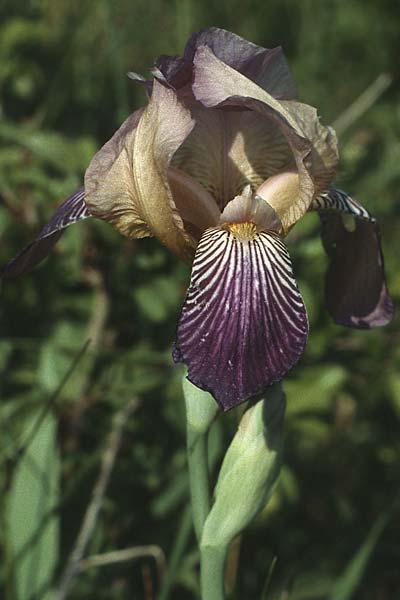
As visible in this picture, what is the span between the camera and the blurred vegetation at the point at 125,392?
1364mm

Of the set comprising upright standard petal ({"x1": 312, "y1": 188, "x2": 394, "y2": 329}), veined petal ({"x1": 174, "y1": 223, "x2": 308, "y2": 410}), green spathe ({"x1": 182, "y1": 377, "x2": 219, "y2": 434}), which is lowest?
green spathe ({"x1": 182, "y1": 377, "x2": 219, "y2": 434})

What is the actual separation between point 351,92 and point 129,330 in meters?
1.77

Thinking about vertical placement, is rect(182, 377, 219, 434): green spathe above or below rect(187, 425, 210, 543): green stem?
above

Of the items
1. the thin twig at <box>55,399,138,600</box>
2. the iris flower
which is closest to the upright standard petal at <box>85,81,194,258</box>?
the iris flower

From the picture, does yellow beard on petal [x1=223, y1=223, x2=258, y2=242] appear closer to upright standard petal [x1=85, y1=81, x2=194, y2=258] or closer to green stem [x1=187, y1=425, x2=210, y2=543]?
upright standard petal [x1=85, y1=81, x2=194, y2=258]

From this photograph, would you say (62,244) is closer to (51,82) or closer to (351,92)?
(51,82)

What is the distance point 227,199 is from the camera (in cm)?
104

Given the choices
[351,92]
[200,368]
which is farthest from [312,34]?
[200,368]

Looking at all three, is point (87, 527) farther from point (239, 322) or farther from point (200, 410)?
point (239, 322)

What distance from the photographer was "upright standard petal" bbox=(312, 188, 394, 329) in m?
1.05

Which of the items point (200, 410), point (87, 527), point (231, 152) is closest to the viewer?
point (200, 410)

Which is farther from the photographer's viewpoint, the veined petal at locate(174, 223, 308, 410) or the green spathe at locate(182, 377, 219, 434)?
the green spathe at locate(182, 377, 219, 434)

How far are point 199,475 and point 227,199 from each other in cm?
33

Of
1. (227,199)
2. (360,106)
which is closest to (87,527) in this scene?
(227,199)
